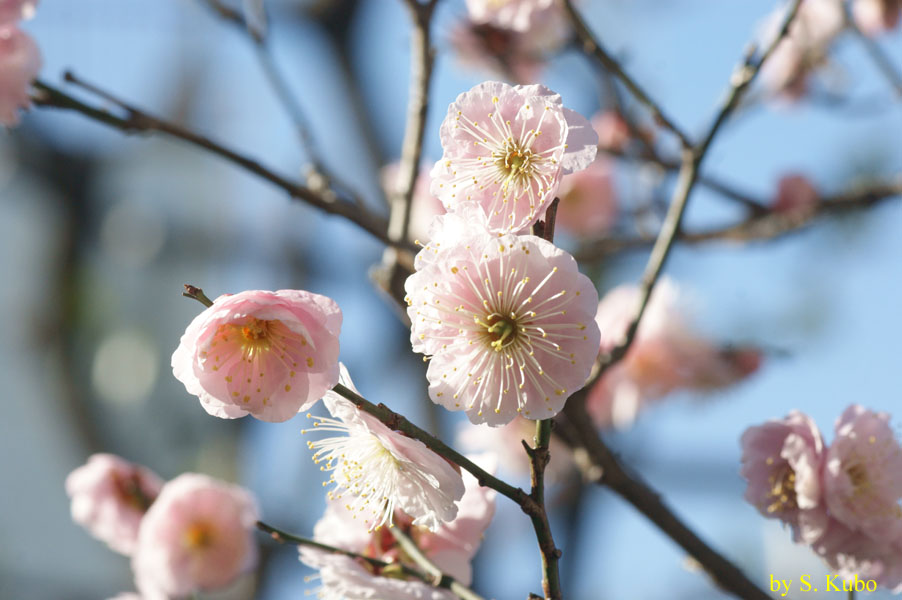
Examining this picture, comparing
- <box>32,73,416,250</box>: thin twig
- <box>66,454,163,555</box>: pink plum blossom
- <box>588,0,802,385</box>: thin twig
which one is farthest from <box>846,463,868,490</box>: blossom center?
<box>66,454,163,555</box>: pink plum blossom

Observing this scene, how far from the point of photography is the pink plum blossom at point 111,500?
1301 millimetres

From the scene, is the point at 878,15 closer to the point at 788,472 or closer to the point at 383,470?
the point at 788,472

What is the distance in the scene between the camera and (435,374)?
648mm

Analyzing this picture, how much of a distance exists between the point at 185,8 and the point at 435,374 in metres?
4.71

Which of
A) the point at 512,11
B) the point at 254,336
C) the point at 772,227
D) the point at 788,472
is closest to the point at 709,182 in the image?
the point at 772,227

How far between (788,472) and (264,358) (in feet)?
1.88

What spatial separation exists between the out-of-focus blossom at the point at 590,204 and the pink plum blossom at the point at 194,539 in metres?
1.19

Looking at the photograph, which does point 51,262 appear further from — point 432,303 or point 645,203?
point 432,303

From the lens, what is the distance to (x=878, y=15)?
1.99 metres

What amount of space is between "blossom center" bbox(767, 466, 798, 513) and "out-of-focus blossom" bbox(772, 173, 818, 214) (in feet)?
4.09

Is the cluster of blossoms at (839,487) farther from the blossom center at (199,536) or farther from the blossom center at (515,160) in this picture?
the blossom center at (199,536)

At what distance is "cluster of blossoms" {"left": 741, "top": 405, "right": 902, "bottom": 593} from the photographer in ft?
2.79

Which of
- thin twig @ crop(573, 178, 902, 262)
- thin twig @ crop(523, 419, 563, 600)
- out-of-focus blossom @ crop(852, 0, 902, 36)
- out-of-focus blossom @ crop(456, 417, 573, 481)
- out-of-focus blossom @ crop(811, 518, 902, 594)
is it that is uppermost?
out-of-focus blossom @ crop(852, 0, 902, 36)

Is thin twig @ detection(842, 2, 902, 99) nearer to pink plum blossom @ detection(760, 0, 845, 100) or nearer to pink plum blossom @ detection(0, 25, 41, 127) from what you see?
pink plum blossom @ detection(760, 0, 845, 100)
